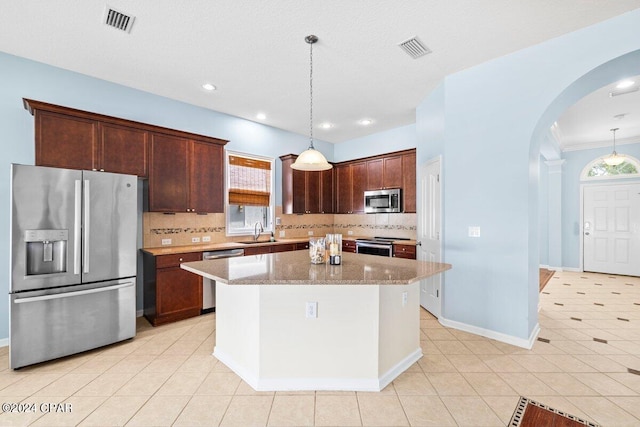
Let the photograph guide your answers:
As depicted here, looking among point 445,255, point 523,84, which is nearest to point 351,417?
point 445,255

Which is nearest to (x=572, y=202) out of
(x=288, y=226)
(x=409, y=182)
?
(x=409, y=182)

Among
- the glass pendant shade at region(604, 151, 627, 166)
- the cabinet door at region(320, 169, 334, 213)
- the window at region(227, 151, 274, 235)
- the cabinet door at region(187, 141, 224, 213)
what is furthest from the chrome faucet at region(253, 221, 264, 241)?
the glass pendant shade at region(604, 151, 627, 166)

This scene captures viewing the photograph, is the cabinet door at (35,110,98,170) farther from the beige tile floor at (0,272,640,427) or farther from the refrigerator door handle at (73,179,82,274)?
the beige tile floor at (0,272,640,427)

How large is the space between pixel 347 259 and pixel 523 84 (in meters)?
2.62

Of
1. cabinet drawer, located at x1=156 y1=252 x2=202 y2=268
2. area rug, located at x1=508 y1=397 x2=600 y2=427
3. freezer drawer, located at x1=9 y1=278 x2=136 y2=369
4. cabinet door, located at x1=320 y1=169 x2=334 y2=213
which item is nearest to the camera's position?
area rug, located at x1=508 y1=397 x2=600 y2=427

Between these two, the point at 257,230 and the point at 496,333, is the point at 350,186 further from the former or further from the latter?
the point at 496,333

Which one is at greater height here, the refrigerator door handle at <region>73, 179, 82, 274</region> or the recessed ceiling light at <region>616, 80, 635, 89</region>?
the recessed ceiling light at <region>616, 80, 635, 89</region>

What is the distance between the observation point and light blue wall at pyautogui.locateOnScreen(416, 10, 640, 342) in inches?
113

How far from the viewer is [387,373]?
2.37 m

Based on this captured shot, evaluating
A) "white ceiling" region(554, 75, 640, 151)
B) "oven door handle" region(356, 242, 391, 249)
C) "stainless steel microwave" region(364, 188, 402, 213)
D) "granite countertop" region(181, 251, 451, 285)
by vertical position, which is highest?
"white ceiling" region(554, 75, 640, 151)

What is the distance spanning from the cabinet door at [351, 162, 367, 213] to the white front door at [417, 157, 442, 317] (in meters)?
1.60

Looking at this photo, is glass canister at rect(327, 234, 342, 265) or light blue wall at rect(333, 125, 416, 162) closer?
glass canister at rect(327, 234, 342, 265)

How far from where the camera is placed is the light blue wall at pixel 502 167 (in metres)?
2.88

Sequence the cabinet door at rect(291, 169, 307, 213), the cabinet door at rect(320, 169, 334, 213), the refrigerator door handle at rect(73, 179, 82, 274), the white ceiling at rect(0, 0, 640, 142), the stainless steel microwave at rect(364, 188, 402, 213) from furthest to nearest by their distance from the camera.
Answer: the cabinet door at rect(320, 169, 334, 213)
the cabinet door at rect(291, 169, 307, 213)
the stainless steel microwave at rect(364, 188, 402, 213)
the refrigerator door handle at rect(73, 179, 82, 274)
the white ceiling at rect(0, 0, 640, 142)
